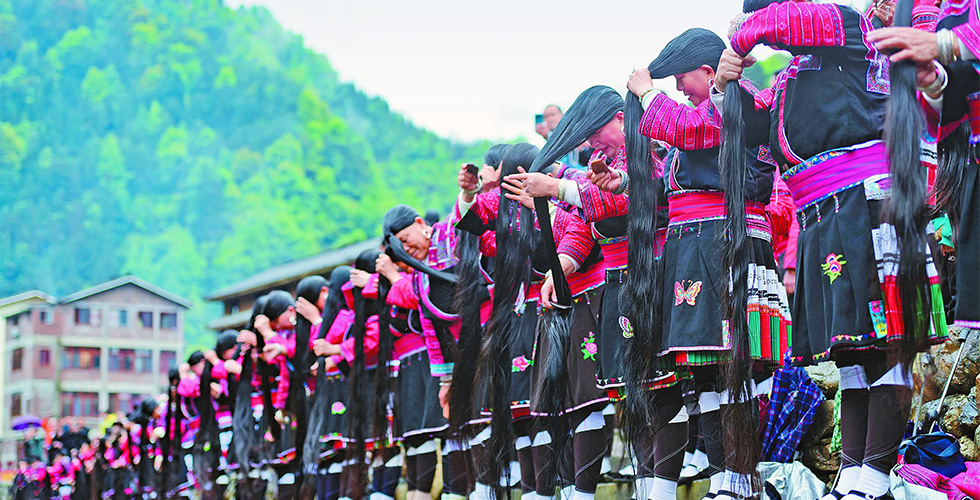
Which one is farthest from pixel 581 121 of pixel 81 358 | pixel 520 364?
pixel 81 358

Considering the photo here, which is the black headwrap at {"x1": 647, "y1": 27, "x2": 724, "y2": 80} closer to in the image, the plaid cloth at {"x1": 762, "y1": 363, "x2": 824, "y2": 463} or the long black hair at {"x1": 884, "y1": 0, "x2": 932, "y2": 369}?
the long black hair at {"x1": 884, "y1": 0, "x2": 932, "y2": 369}

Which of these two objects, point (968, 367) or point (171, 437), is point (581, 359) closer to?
point (968, 367)

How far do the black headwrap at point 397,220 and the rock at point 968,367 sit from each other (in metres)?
3.07

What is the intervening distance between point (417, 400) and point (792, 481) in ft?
8.01

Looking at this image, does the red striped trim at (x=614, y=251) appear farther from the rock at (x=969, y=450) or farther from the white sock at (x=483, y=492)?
the rock at (x=969, y=450)

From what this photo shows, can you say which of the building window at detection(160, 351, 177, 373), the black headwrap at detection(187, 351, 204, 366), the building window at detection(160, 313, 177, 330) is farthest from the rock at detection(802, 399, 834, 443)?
the building window at detection(160, 313, 177, 330)

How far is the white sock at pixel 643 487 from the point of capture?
12.9ft

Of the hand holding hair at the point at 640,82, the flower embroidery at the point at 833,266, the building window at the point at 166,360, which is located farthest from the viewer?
the building window at the point at 166,360

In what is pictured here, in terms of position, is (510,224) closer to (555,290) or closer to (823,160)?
(555,290)

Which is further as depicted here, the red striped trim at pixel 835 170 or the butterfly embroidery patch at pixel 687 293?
the butterfly embroidery patch at pixel 687 293

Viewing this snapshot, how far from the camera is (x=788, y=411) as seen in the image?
4.82 metres

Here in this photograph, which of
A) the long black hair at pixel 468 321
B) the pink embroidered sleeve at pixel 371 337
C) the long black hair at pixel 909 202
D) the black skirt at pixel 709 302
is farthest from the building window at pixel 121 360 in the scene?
the long black hair at pixel 909 202

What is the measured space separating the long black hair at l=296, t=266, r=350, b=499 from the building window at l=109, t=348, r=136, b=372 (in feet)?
97.0

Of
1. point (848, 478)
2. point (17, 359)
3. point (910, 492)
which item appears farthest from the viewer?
point (17, 359)
